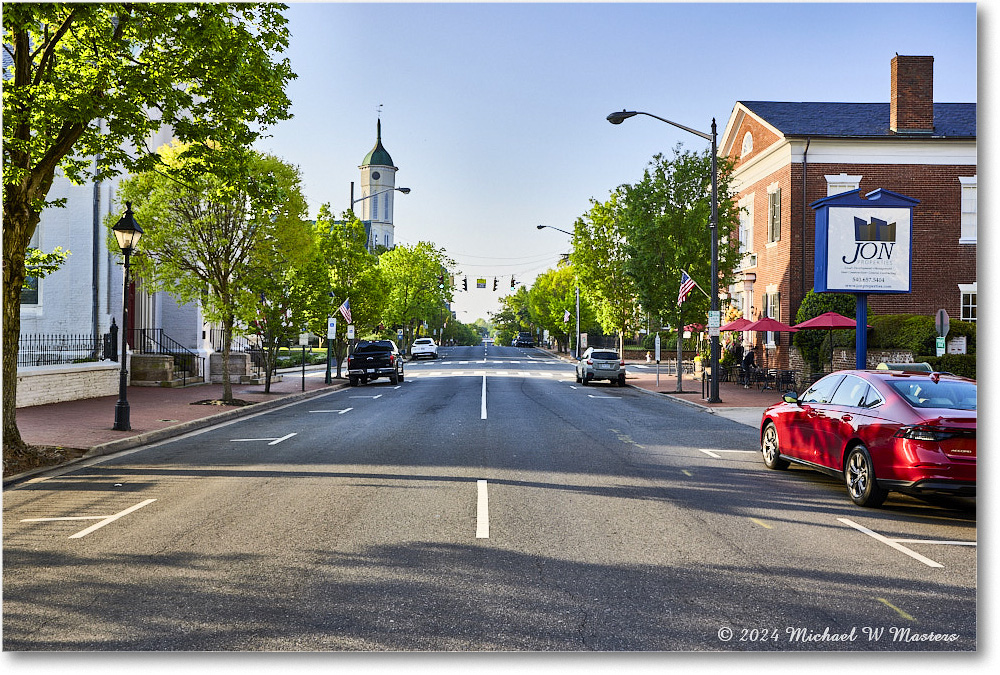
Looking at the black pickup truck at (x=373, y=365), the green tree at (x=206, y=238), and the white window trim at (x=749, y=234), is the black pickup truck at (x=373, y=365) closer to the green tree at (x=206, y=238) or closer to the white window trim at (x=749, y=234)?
the green tree at (x=206, y=238)

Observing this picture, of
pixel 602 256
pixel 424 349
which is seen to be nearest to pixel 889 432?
pixel 602 256

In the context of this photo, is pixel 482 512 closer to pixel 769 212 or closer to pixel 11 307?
pixel 11 307

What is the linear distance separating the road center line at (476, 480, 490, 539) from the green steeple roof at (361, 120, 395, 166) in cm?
13877

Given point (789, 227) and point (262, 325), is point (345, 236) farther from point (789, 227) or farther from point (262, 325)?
point (789, 227)

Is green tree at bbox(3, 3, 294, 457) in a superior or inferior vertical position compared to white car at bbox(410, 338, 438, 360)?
superior

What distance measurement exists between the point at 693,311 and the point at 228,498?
24679 mm

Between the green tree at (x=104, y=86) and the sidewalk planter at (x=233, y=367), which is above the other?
the green tree at (x=104, y=86)

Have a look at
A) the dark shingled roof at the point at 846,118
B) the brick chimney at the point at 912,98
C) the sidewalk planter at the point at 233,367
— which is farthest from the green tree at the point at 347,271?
the brick chimney at the point at 912,98

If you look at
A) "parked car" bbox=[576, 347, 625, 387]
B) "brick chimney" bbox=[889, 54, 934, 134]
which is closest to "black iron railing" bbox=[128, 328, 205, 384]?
"parked car" bbox=[576, 347, 625, 387]

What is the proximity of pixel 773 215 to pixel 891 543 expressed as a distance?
28803 mm

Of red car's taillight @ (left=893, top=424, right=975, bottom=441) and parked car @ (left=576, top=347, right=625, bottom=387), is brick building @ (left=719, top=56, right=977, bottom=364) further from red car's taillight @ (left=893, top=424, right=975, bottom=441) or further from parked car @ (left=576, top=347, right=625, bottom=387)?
red car's taillight @ (left=893, top=424, right=975, bottom=441)

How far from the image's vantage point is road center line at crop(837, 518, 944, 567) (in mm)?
6729

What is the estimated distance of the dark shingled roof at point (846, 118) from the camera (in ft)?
105

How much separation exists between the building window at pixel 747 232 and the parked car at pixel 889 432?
27.5 m
